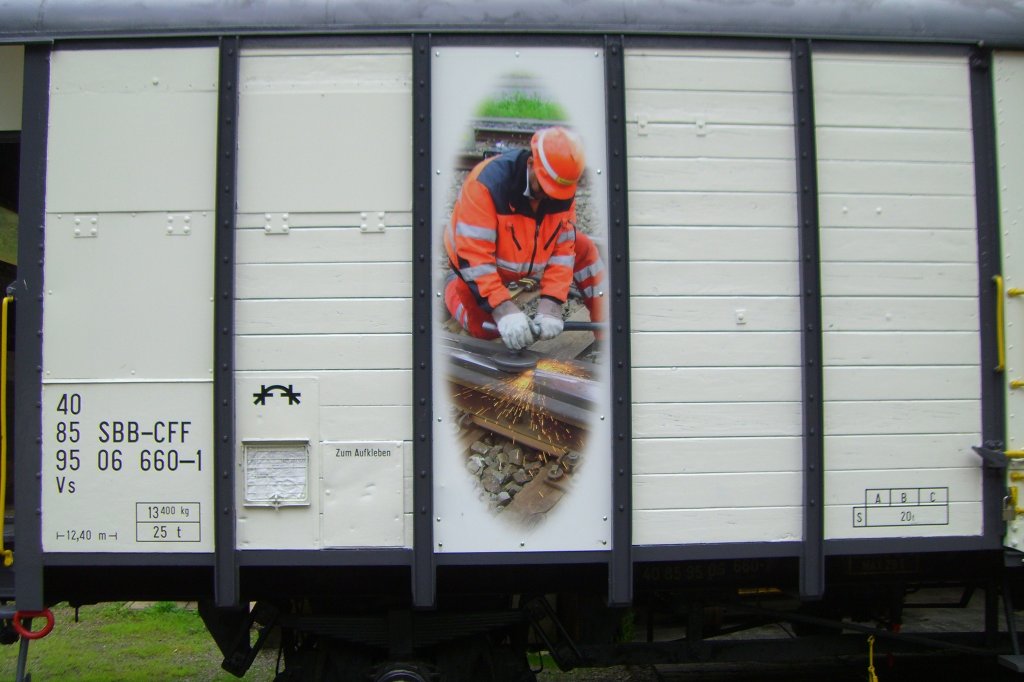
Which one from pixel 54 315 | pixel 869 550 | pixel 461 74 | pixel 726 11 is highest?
pixel 726 11

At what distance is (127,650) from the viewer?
5.73 metres

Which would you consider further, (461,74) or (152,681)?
(152,681)

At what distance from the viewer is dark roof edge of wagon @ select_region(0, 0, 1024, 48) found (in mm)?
3268

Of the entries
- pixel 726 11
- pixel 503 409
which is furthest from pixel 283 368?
pixel 726 11

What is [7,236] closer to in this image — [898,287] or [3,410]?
[3,410]

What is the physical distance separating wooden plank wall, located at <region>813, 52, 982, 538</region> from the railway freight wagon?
13mm

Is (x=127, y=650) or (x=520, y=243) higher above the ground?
(x=520, y=243)

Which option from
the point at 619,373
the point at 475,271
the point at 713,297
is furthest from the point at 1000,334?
the point at 475,271

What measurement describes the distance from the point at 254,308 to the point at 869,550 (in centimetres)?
257

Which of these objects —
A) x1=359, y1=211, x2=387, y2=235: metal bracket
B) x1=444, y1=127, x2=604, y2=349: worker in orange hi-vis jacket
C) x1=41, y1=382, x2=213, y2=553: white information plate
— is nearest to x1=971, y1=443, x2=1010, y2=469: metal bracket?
x1=444, y1=127, x2=604, y2=349: worker in orange hi-vis jacket

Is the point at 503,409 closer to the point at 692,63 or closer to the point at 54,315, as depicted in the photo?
the point at 692,63

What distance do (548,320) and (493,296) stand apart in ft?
0.75

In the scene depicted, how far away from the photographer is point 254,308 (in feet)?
10.6

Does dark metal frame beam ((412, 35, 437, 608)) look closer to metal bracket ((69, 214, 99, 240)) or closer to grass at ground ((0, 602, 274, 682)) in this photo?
metal bracket ((69, 214, 99, 240))
